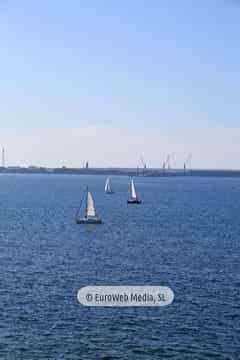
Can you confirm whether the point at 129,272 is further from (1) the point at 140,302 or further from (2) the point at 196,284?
(1) the point at 140,302

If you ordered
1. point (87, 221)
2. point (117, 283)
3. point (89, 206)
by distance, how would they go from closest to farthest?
point (117, 283), point (87, 221), point (89, 206)

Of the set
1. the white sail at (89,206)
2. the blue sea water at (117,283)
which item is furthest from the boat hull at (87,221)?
the blue sea water at (117,283)

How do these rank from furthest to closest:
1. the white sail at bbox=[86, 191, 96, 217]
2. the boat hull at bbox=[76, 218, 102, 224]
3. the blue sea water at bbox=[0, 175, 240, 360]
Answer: the white sail at bbox=[86, 191, 96, 217], the boat hull at bbox=[76, 218, 102, 224], the blue sea water at bbox=[0, 175, 240, 360]

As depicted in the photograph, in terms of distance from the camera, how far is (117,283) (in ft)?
200

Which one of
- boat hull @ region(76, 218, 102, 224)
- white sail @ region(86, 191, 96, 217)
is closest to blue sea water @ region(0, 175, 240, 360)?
boat hull @ region(76, 218, 102, 224)

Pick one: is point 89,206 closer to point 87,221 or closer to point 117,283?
point 87,221

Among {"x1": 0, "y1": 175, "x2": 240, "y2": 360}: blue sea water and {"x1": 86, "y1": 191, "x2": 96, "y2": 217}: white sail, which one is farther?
{"x1": 86, "y1": 191, "x2": 96, "y2": 217}: white sail

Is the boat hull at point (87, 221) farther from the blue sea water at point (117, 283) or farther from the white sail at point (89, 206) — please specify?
the blue sea water at point (117, 283)

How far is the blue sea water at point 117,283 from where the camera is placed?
4365 cm

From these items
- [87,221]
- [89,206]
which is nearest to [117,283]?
[87,221]

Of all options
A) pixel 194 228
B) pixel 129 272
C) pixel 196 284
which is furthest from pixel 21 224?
pixel 196 284

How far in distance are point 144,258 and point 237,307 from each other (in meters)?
23.9

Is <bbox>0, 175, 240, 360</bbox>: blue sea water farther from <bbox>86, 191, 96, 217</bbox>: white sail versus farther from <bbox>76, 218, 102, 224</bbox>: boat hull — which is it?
<bbox>86, 191, 96, 217</bbox>: white sail

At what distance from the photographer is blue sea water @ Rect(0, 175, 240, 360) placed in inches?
1719
